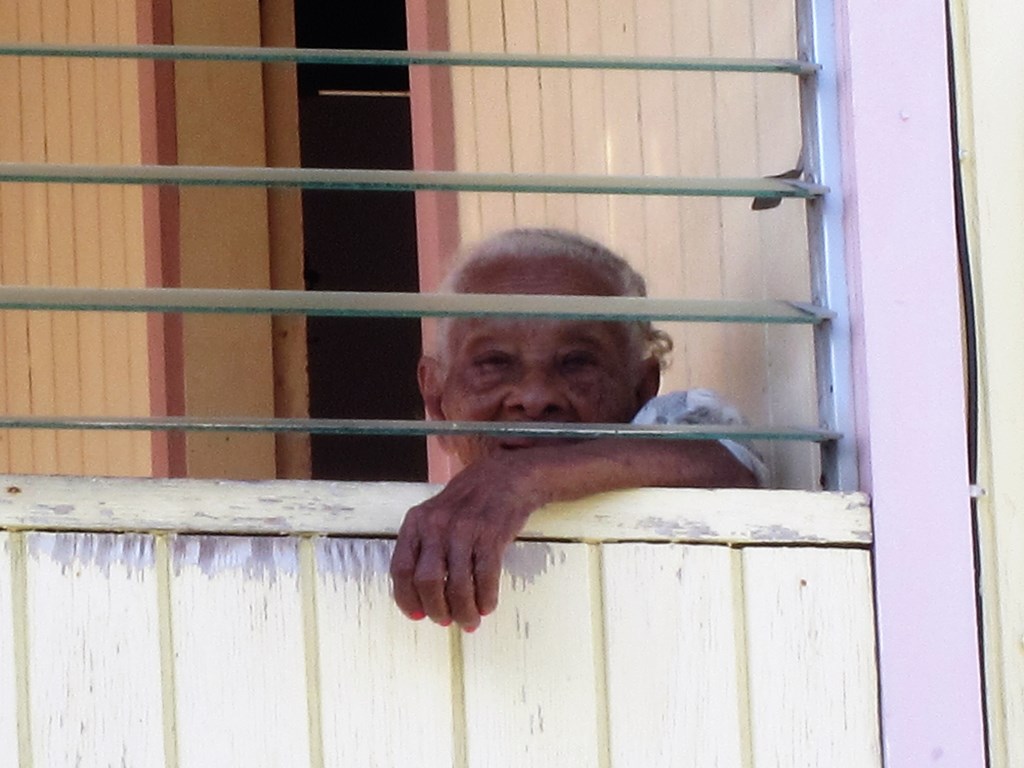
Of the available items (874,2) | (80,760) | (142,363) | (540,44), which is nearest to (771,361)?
(874,2)

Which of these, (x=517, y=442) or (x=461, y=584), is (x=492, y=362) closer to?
(x=517, y=442)

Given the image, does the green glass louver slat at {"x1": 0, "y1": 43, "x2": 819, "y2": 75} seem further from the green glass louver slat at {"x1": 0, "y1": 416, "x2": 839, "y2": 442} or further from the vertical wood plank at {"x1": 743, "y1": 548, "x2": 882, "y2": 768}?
the vertical wood plank at {"x1": 743, "y1": 548, "x2": 882, "y2": 768}

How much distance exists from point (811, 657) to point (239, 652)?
20.8 inches

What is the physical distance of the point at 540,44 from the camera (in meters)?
2.90

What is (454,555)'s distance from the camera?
141 cm

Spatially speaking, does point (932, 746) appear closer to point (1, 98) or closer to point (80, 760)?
point (80, 760)

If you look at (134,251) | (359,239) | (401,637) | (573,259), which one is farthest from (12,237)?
(401,637)

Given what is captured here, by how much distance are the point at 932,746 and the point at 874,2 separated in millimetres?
713

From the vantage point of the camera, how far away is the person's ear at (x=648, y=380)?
2277 millimetres

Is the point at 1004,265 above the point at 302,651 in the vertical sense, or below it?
above

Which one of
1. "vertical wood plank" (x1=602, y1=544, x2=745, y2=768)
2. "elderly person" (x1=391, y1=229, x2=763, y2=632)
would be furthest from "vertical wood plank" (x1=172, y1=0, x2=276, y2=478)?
"vertical wood plank" (x1=602, y1=544, x2=745, y2=768)

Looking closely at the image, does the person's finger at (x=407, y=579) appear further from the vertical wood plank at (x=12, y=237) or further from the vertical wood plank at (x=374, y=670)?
the vertical wood plank at (x=12, y=237)

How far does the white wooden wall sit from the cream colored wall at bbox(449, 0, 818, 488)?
0.23 m

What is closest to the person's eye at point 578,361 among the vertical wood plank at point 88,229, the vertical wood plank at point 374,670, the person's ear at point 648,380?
the person's ear at point 648,380
